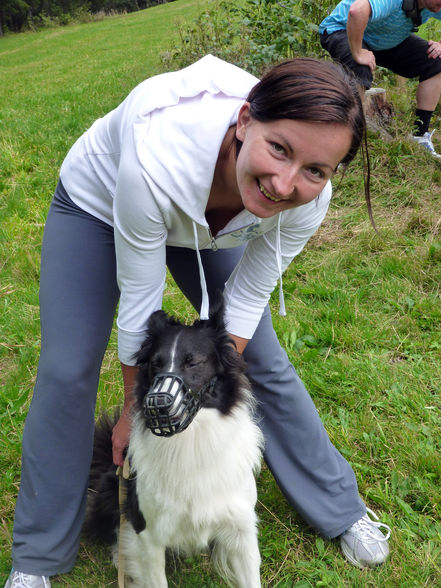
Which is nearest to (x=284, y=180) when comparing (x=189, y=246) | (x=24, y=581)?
(x=189, y=246)

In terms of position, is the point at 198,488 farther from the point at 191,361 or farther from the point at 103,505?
the point at 103,505

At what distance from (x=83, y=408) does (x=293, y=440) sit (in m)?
0.90

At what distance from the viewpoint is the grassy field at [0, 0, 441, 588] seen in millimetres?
2318

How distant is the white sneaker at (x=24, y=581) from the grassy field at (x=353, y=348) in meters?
0.09

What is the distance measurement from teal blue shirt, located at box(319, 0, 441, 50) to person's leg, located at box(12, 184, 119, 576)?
11.9 feet

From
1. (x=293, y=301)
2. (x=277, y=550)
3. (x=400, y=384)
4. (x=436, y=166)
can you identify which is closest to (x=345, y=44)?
(x=436, y=166)

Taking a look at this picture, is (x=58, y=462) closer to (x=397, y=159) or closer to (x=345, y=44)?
(x=397, y=159)

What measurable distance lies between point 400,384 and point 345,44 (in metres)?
3.28

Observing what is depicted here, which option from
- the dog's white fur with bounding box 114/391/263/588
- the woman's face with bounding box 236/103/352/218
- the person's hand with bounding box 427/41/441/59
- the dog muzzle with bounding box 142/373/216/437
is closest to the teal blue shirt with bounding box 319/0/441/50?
the person's hand with bounding box 427/41/441/59

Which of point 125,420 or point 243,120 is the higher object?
point 243,120

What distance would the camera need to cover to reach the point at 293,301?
12.4ft

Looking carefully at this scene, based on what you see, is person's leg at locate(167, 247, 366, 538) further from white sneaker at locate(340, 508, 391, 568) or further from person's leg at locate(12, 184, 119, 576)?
person's leg at locate(12, 184, 119, 576)

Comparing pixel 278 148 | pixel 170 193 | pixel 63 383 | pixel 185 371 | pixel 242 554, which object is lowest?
pixel 242 554

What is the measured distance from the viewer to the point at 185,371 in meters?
1.73
